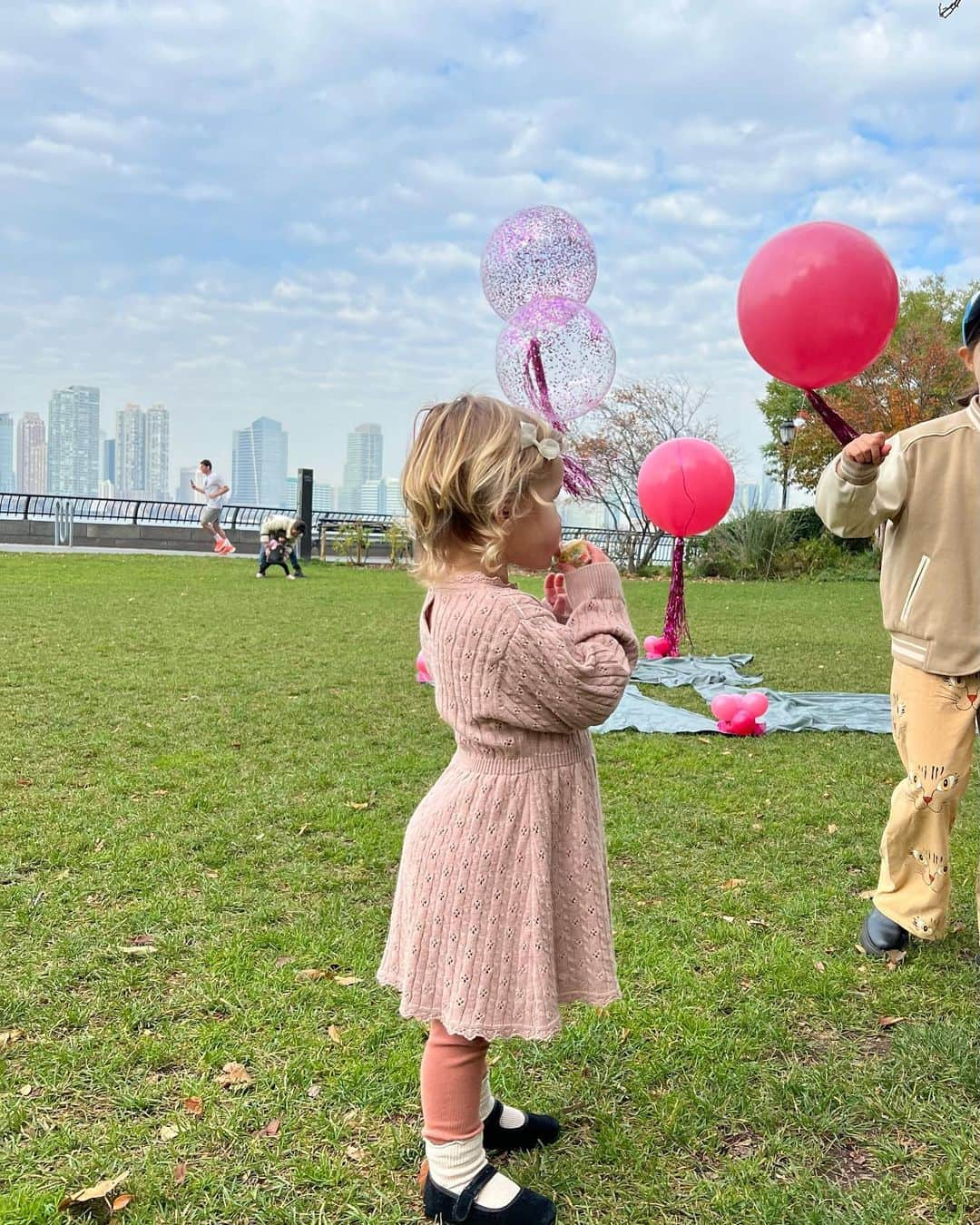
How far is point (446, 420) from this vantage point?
1.73m

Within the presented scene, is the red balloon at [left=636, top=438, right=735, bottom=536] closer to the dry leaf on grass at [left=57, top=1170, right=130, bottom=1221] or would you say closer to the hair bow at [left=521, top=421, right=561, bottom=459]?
the hair bow at [left=521, top=421, right=561, bottom=459]

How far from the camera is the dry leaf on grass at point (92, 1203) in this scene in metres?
1.80

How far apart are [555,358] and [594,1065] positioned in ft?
9.88

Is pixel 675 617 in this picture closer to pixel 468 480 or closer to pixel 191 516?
pixel 468 480

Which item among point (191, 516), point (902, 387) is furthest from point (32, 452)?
point (902, 387)

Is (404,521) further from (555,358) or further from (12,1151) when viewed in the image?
(555,358)

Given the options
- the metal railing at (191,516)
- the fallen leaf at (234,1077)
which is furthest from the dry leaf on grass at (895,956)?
the metal railing at (191,516)

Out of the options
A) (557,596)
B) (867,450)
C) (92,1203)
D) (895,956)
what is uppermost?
(867,450)

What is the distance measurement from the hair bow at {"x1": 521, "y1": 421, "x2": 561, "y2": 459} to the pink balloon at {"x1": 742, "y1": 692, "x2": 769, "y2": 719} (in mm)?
4433

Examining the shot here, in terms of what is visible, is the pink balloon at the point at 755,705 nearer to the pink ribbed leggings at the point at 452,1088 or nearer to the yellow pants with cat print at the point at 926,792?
the yellow pants with cat print at the point at 926,792

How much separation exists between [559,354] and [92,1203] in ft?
11.7

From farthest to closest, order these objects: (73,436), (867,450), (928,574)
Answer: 1. (73,436)
2. (928,574)
3. (867,450)

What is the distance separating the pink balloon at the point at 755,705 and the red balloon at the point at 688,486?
2.09 m

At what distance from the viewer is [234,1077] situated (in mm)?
2229
